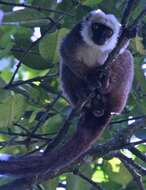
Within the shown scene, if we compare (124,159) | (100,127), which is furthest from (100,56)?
(124,159)

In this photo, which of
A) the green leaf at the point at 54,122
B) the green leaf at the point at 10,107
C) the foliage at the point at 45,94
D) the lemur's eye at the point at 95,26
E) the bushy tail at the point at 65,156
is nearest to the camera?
the bushy tail at the point at 65,156

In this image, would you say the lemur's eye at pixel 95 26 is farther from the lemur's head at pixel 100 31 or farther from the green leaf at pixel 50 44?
the green leaf at pixel 50 44

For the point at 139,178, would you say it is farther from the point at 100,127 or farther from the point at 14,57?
the point at 14,57

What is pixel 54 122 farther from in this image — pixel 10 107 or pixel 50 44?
pixel 50 44

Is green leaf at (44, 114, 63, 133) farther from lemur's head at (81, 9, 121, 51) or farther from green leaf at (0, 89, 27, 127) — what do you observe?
lemur's head at (81, 9, 121, 51)

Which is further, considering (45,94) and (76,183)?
(45,94)

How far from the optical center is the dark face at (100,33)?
16.6ft

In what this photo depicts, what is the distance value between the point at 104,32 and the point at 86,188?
159 centimetres

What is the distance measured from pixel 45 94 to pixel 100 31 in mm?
963

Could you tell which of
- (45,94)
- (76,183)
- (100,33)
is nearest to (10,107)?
(45,94)

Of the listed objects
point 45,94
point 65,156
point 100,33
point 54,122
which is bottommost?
point 65,156

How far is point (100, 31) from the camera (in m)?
5.21

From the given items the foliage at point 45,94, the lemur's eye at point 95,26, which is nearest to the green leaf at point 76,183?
the foliage at point 45,94

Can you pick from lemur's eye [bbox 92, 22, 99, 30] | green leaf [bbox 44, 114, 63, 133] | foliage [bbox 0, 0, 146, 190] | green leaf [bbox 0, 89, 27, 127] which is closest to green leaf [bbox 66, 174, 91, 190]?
foliage [bbox 0, 0, 146, 190]
